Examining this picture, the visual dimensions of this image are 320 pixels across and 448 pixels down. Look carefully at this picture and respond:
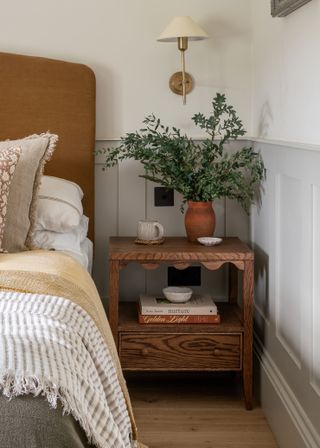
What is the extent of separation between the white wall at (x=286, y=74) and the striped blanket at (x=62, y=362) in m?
0.91

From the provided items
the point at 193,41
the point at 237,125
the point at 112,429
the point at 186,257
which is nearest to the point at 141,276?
the point at 186,257

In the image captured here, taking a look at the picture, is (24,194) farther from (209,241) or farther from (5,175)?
(209,241)

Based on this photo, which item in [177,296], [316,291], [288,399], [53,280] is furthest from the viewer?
[177,296]

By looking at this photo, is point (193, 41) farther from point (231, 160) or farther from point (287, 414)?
point (287, 414)

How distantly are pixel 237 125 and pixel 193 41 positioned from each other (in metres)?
0.43

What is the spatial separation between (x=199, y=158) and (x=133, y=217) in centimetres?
39

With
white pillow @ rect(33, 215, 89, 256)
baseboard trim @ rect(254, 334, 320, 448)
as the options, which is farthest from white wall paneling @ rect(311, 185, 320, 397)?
white pillow @ rect(33, 215, 89, 256)

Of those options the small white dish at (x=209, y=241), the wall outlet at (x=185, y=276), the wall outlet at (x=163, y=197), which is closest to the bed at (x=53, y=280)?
the wall outlet at (x=163, y=197)

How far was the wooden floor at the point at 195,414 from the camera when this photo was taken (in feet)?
9.12

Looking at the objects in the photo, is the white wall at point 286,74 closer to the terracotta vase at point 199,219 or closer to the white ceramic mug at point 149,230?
the terracotta vase at point 199,219

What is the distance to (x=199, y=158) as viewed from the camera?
337cm

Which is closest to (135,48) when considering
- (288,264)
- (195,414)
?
(288,264)

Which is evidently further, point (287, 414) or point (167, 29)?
point (167, 29)

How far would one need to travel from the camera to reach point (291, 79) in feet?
8.91
